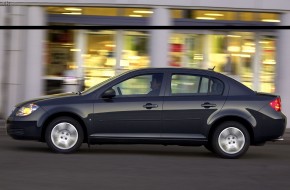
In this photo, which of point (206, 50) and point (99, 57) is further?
point (206, 50)

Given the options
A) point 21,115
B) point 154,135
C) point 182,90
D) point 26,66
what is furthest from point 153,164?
point 26,66

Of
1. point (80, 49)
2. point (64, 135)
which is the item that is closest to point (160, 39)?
point (80, 49)

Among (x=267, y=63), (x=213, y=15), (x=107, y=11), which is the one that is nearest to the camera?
(x=107, y=11)

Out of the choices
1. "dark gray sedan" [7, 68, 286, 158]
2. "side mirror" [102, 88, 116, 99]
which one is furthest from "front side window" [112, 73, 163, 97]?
"side mirror" [102, 88, 116, 99]

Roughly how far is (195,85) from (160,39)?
5622mm

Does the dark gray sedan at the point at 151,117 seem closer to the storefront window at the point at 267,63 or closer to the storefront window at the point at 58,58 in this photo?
the storefront window at the point at 58,58

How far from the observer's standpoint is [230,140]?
423 inches

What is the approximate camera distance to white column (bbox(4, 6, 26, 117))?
16.0 meters

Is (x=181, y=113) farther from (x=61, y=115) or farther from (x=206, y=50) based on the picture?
(x=206, y=50)

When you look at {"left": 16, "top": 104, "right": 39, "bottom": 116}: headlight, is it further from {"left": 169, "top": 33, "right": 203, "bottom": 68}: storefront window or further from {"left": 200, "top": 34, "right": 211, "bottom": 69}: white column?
{"left": 200, "top": 34, "right": 211, "bottom": 69}: white column

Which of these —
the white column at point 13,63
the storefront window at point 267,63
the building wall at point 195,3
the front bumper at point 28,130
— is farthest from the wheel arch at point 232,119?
the white column at point 13,63

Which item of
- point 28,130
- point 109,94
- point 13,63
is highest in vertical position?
point 13,63

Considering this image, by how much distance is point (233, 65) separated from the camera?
1742 centimetres

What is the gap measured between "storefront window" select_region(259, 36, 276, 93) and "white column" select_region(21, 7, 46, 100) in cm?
607
